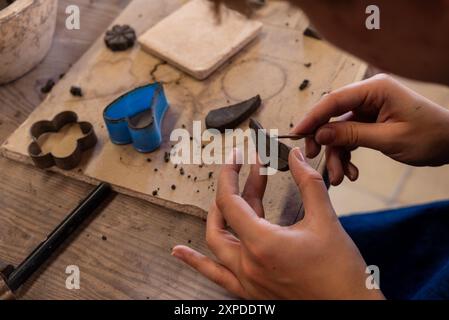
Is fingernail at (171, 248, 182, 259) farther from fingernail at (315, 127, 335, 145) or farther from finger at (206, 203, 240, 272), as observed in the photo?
fingernail at (315, 127, 335, 145)

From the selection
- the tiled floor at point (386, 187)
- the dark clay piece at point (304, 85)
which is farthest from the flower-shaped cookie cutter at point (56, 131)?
the tiled floor at point (386, 187)

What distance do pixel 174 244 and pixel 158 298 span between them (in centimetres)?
8

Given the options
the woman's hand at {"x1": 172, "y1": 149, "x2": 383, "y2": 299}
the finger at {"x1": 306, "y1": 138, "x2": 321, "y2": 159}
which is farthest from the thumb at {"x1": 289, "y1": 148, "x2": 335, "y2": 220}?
the finger at {"x1": 306, "y1": 138, "x2": 321, "y2": 159}

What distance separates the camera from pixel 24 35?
882 millimetres

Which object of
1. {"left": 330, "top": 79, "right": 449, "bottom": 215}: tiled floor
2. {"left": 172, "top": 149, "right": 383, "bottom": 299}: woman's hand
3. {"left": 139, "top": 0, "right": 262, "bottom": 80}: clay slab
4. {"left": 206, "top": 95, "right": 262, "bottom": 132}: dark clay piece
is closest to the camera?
{"left": 172, "top": 149, "right": 383, "bottom": 299}: woman's hand

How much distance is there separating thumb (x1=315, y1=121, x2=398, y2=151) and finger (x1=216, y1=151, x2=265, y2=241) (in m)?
0.15

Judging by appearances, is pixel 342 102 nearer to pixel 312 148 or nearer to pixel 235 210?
pixel 312 148

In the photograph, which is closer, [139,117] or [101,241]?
[101,241]

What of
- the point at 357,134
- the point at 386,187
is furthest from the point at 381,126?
the point at 386,187

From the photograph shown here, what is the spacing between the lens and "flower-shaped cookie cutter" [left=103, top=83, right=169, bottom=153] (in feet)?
2.51

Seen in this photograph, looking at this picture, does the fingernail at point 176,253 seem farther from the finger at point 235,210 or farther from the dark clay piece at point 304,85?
the dark clay piece at point 304,85

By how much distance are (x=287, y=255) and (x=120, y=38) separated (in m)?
0.59

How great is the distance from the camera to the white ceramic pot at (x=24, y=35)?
2.74 feet

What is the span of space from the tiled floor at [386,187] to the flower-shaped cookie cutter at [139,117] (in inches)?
33.5
